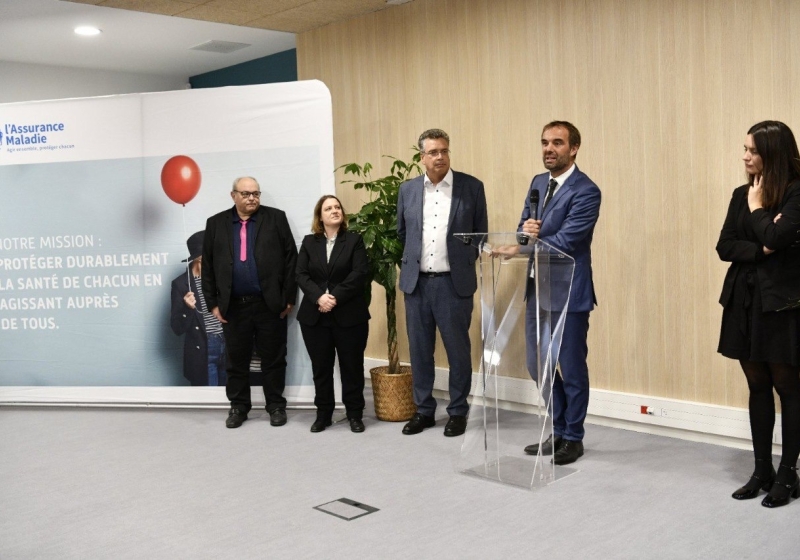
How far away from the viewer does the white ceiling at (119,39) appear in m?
7.32

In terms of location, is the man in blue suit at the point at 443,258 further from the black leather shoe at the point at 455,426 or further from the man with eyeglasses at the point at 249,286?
the man with eyeglasses at the point at 249,286

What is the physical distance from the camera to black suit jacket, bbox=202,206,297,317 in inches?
207

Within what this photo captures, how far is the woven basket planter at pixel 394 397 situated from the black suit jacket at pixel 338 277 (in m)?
0.46

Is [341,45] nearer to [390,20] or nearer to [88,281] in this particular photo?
[390,20]

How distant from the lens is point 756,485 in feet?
11.9

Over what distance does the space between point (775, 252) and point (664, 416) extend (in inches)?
63.2

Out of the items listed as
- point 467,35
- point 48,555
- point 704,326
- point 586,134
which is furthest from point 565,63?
point 48,555

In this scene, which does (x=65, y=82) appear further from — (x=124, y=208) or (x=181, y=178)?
(x=181, y=178)

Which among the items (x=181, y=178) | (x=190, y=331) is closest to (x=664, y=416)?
(x=190, y=331)

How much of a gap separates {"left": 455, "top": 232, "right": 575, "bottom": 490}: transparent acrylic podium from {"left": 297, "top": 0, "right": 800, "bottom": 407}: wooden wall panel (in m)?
1.12

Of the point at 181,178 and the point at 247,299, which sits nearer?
the point at 247,299

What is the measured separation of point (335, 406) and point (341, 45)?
2.99 m

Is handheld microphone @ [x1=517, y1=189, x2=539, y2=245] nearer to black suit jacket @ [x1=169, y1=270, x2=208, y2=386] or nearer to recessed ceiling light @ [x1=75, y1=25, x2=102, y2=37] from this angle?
black suit jacket @ [x1=169, y1=270, x2=208, y2=386]

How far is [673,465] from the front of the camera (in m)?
4.20
